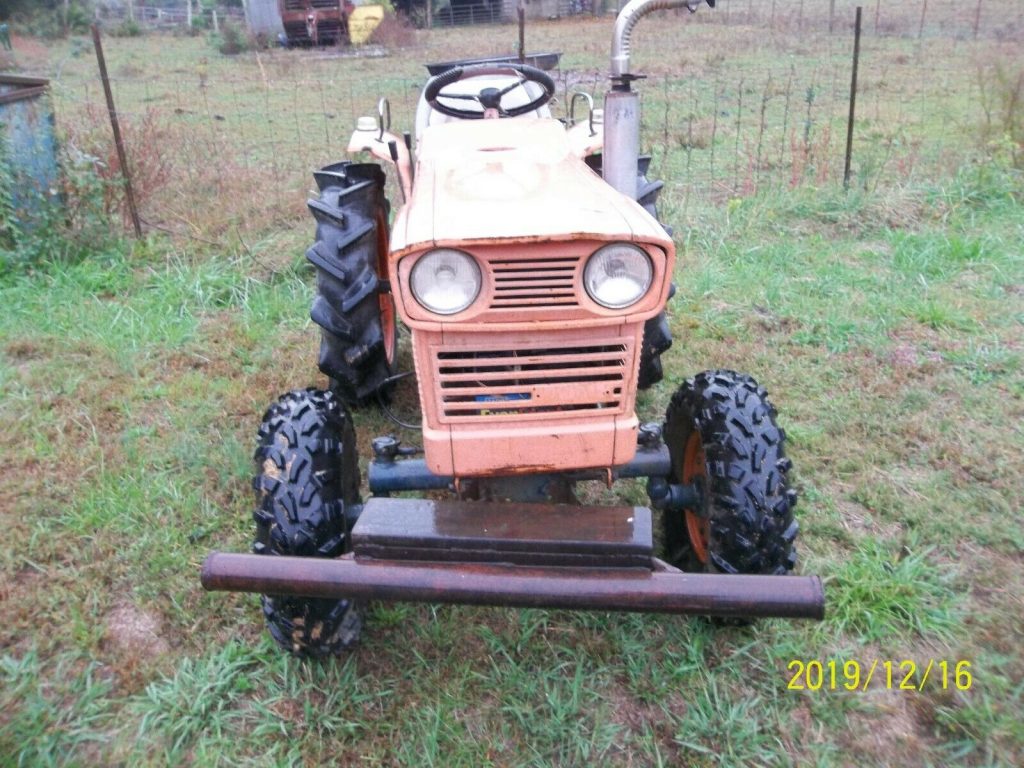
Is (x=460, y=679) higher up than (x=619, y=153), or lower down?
lower down

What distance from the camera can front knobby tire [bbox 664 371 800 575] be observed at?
246 cm

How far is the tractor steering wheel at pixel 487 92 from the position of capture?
3285 millimetres

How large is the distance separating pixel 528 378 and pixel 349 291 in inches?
54.3

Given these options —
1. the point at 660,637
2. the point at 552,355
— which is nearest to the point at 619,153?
the point at 552,355

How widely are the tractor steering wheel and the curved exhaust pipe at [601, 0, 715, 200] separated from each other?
86cm

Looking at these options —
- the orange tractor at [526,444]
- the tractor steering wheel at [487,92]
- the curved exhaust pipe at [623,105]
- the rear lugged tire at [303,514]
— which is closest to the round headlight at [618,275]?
the orange tractor at [526,444]

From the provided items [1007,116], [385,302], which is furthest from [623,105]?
[1007,116]

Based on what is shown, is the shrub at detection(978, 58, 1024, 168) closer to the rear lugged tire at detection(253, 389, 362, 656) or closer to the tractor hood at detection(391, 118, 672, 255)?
the tractor hood at detection(391, 118, 672, 255)

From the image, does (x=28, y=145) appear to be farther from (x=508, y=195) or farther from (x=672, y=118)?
(x=672, y=118)

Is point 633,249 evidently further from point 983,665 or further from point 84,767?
point 84,767

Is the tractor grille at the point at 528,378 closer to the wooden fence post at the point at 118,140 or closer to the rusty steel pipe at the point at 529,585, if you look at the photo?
the rusty steel pipe at the point at 529,585

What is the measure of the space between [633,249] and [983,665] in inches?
64.2

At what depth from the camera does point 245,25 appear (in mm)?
23266

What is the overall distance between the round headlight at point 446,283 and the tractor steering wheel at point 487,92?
1399mm
